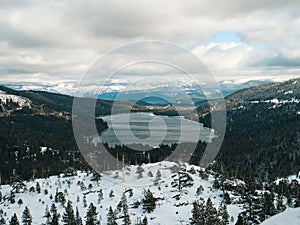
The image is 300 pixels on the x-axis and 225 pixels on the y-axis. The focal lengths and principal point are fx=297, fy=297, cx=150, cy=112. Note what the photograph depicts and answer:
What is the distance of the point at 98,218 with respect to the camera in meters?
56.1

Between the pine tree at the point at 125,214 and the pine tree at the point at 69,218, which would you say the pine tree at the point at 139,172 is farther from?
the pine tree at the point at 69,218

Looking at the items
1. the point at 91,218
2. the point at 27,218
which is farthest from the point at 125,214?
the point at 27,218

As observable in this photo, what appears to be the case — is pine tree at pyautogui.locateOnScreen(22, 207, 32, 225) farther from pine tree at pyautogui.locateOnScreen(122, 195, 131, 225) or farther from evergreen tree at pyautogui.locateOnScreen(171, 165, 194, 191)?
evergreen tree at pyautogui.locateOnScreen(171, 165, 194, 191)

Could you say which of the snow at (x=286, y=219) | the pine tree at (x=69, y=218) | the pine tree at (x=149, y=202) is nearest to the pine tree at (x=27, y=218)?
the pine tree at (x=69, y=218)

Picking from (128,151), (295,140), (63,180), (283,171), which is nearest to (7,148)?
(128,151)

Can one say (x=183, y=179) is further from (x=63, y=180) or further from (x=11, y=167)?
(x=11, y=167)

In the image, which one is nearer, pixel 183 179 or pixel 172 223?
pixel 172 223

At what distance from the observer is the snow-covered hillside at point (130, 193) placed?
57.3 m

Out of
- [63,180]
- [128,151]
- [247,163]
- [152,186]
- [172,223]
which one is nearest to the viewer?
[172,223]

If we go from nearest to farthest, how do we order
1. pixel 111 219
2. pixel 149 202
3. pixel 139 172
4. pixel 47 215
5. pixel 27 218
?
pixel 111 219 < pixel 27 218 < pixel 47 215 < pixel 149 202 < pixel 139 172

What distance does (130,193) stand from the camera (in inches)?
2518

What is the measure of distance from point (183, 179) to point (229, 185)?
10491 millimetres

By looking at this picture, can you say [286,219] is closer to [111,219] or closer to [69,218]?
[111,219]

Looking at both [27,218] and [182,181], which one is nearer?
[27,218]
